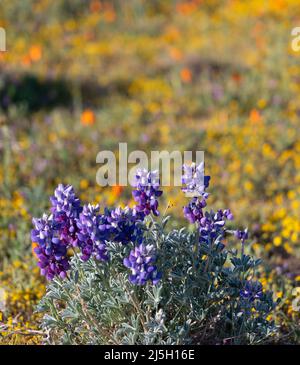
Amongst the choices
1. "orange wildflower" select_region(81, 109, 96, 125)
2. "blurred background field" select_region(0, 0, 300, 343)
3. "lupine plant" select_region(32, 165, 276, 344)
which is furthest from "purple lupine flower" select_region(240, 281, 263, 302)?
"orange wildflower" select_region(81, 109, 96, 125)

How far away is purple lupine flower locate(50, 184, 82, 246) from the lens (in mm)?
2982

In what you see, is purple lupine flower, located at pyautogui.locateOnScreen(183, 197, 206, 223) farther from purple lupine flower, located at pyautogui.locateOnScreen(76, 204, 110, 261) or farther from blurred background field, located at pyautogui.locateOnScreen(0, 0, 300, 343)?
blurred background field, located at pyautogui.locateOnScreen(0, 0, 300, 343)

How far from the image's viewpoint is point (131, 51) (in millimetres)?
10039

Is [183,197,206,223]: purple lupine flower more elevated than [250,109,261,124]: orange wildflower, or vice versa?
[250,109,261,124]: orange wildflower

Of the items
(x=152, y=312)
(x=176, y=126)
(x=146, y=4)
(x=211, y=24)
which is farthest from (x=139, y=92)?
(x=152, y=312)

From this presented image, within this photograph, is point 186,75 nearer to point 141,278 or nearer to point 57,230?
point 57,230

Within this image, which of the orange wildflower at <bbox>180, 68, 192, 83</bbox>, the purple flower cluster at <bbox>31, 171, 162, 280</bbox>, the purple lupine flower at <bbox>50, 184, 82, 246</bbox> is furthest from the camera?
the orange wildflower at <bbox>180, 68, 192, 83</bbox>

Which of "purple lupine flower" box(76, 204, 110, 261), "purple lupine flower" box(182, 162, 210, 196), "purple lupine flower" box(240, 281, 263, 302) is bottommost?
"purple lupine flower" box(240, 281, 263, 302)

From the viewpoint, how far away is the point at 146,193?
303 cm

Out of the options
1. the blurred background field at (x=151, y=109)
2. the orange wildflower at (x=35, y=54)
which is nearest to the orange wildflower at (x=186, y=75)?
the blurred background field at (x=151, y=109)

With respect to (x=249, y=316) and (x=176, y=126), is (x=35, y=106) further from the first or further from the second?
(x=249, y=316)

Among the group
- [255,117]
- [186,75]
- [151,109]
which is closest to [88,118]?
[151,109]

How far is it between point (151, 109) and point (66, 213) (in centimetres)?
506

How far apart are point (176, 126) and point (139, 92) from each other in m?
1.43
